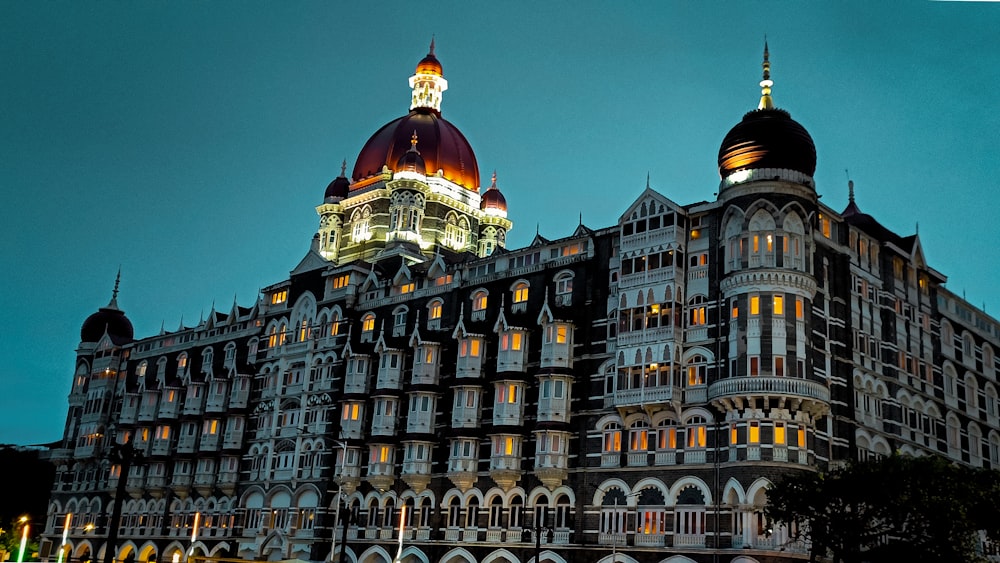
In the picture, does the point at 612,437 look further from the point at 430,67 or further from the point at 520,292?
the point at 430,67

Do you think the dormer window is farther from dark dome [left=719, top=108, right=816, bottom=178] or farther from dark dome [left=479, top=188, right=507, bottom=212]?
dark dome [left=719, top=108, right=816, bottom=178]

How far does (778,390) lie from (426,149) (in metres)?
51.4

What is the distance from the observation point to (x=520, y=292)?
71.2 metres

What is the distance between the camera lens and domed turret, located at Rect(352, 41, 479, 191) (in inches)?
3841

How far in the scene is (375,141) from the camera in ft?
330

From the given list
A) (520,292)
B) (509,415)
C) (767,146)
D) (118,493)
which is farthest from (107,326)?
(767,146)

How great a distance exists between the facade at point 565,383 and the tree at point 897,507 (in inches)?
211

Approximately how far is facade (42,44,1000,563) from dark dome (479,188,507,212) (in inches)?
169

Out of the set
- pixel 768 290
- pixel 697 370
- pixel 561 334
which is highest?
pixel 768 290

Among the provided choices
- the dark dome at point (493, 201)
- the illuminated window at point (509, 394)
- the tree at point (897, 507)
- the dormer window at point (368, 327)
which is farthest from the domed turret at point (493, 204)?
the tree at point (897, 507)

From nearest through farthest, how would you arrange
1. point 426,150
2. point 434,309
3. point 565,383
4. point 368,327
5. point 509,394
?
point 565,383
point 509,394
point 434,309
point 368,327
point 426,150

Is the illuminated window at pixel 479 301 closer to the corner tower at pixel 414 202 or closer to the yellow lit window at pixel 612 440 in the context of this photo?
the yellow lit window at pixel 612 440

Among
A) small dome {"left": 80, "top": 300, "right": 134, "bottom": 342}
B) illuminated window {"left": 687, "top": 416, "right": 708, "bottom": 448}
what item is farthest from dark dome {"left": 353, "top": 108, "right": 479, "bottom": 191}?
illuminated window {"left": 687, "top": 416, "right": 708, "bottom": 448}

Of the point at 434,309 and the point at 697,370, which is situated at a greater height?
the point at 434,309
